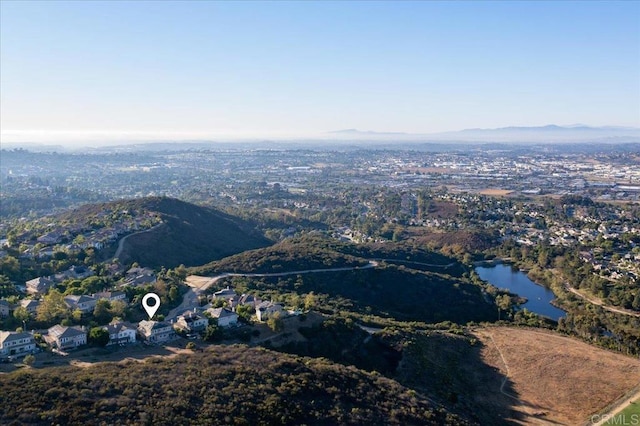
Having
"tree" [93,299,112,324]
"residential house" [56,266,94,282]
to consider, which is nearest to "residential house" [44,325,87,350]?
"tree" [93,299,112,324]

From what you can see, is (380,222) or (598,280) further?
(380,222)

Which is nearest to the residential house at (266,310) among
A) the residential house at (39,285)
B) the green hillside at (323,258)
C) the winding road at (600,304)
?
the green hillside at (323,258)

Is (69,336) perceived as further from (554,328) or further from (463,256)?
(463,256)

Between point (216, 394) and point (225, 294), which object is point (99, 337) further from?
point (225, 294)

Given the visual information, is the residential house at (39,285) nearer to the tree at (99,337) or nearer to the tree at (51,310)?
the tree at (51,310)

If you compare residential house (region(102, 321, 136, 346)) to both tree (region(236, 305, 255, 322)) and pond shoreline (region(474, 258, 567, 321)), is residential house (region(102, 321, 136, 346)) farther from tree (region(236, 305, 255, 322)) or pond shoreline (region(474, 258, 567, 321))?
pond shoreline (region(474, 258, 567, 321))

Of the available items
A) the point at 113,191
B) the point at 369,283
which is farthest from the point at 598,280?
the point at 113,191
